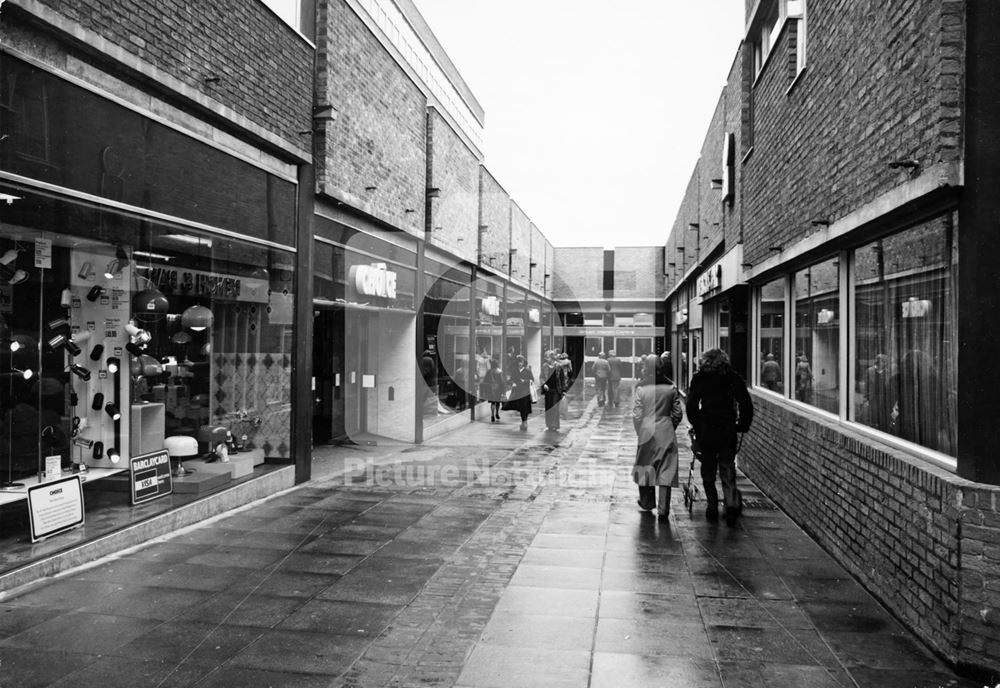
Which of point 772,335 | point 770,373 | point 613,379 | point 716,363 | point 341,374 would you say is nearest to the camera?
point 716,363

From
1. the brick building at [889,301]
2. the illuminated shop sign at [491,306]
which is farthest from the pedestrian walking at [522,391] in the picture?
the brick building at [889,301]

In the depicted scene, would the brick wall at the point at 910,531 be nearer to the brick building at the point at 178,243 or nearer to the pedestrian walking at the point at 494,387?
the brick building at the point at 178,243

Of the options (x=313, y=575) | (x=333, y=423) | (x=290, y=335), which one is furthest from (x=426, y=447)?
(x=313, y=575)

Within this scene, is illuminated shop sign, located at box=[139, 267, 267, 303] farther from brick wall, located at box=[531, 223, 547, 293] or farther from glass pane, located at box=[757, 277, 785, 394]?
brick wall, located at box=[531, 223, 547, 293]

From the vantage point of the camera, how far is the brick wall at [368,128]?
10.5m

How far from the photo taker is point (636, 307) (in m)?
43.1

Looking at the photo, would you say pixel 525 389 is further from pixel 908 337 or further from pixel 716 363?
pixel 908 337

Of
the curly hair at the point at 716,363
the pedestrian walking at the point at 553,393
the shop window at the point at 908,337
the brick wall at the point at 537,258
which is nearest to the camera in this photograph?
the shop window at the point at 908,337

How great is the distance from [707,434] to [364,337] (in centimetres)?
811

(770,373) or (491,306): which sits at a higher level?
(491,306)

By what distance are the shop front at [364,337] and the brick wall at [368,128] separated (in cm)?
61

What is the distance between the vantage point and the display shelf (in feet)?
19.8

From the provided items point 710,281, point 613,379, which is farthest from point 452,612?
point 613,379

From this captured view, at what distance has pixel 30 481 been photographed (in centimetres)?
704
